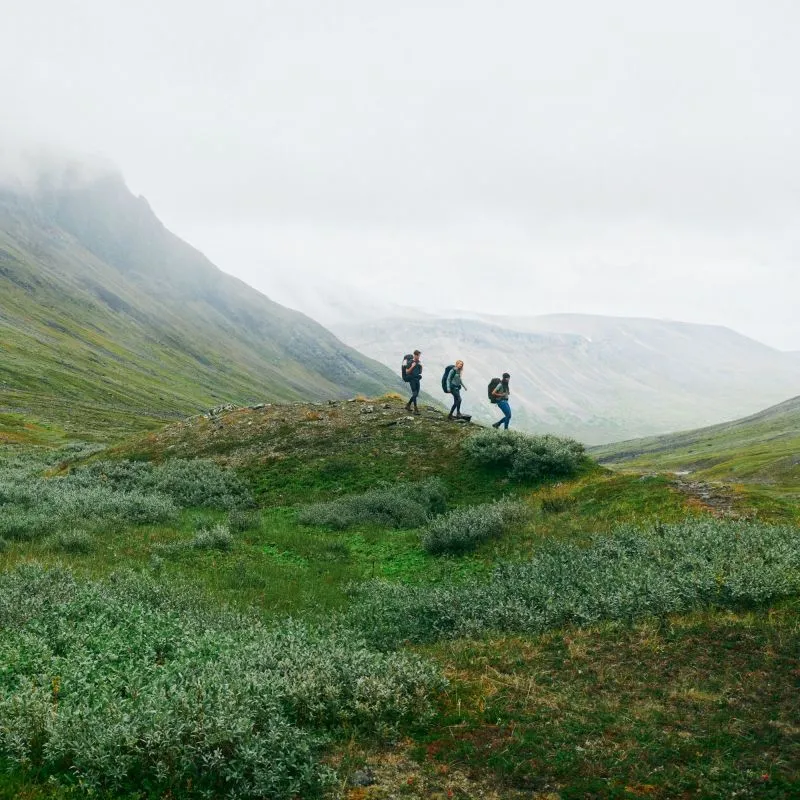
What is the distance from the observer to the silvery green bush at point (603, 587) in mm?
10734

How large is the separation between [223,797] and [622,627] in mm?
6901

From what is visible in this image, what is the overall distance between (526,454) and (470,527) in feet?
23.4

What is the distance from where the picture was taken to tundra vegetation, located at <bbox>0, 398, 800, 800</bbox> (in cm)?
655

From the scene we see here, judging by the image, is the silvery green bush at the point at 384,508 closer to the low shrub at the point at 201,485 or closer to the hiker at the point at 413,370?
the low shrub at the point at 201,485

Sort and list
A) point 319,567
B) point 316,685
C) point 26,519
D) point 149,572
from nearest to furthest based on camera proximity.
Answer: point 316,685, point 149,572, point 319,567, point 26,519

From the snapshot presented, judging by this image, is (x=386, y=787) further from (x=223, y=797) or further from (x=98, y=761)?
(x=98, y=761)

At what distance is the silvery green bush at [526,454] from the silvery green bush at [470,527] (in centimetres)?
422

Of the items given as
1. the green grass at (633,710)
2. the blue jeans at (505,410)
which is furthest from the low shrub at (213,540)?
the blue jeans at (505,410)

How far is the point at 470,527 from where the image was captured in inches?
687

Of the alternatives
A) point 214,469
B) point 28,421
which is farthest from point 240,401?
point 214,469

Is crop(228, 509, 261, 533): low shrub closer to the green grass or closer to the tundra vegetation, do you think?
→ the tundra vegetation

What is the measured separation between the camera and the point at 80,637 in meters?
9.41

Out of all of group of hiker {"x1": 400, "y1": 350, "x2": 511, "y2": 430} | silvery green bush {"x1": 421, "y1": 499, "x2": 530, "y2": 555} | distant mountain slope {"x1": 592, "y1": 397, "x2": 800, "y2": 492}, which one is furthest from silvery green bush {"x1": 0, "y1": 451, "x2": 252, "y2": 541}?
distant mountain slope {"x1": 592, "y1": 397, "x2": 800, "y2": 492}

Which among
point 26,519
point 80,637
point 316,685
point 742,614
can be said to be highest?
point 742,614
